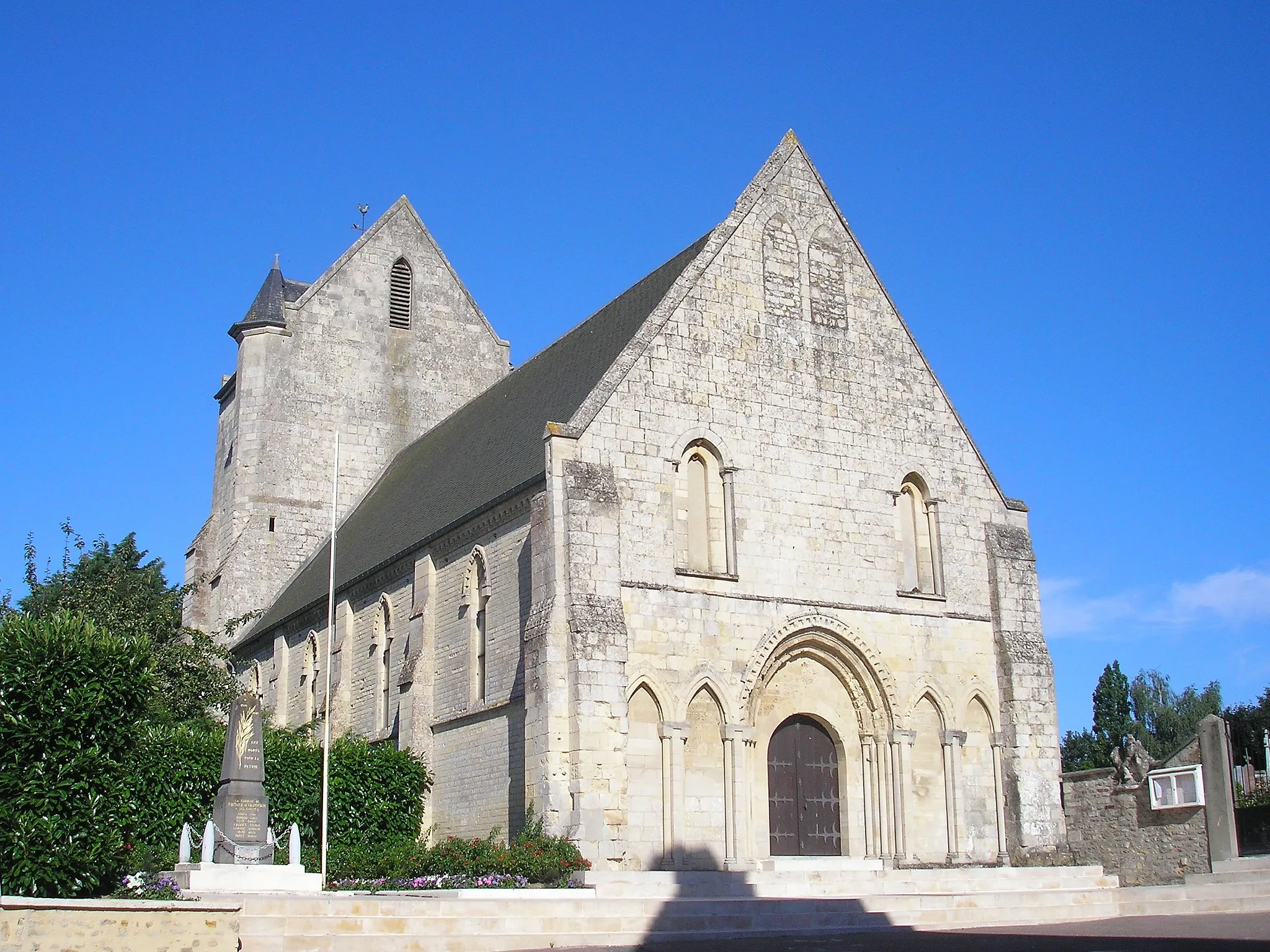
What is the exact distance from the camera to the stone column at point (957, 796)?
25.0 metres

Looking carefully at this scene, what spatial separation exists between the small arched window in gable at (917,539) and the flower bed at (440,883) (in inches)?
398

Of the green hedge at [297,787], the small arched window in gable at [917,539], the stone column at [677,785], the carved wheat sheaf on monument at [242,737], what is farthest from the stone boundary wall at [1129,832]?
the carved wheat sheaf on monument at [242,737]

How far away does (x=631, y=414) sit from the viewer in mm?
23766

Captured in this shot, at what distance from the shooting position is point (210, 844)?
1973 centimetres

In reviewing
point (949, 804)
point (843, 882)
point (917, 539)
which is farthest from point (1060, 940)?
point (917, 539)

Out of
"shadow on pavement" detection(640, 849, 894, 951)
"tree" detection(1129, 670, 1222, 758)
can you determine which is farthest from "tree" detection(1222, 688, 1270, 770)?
"shadow on pavement" detection(640, 849, 894, 951)

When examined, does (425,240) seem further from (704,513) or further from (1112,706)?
(1112,706)

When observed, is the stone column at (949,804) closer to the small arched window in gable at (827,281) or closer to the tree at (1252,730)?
the small arched window in gable at (827,281)

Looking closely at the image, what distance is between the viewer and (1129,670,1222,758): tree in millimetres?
66750

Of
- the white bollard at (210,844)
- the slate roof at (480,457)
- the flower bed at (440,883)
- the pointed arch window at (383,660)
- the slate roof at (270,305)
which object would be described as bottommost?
the flower bed at (440,883)

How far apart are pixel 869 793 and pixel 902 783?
647 mm

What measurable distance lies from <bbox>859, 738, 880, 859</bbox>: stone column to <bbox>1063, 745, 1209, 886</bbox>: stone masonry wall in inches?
157

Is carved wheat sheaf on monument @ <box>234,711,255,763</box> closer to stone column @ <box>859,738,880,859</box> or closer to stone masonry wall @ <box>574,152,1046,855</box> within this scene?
stone masonry wall @ <box>574,152,1046,855</box>

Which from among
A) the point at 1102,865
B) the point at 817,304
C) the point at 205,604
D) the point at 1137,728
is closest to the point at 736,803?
the point at 1102,865
